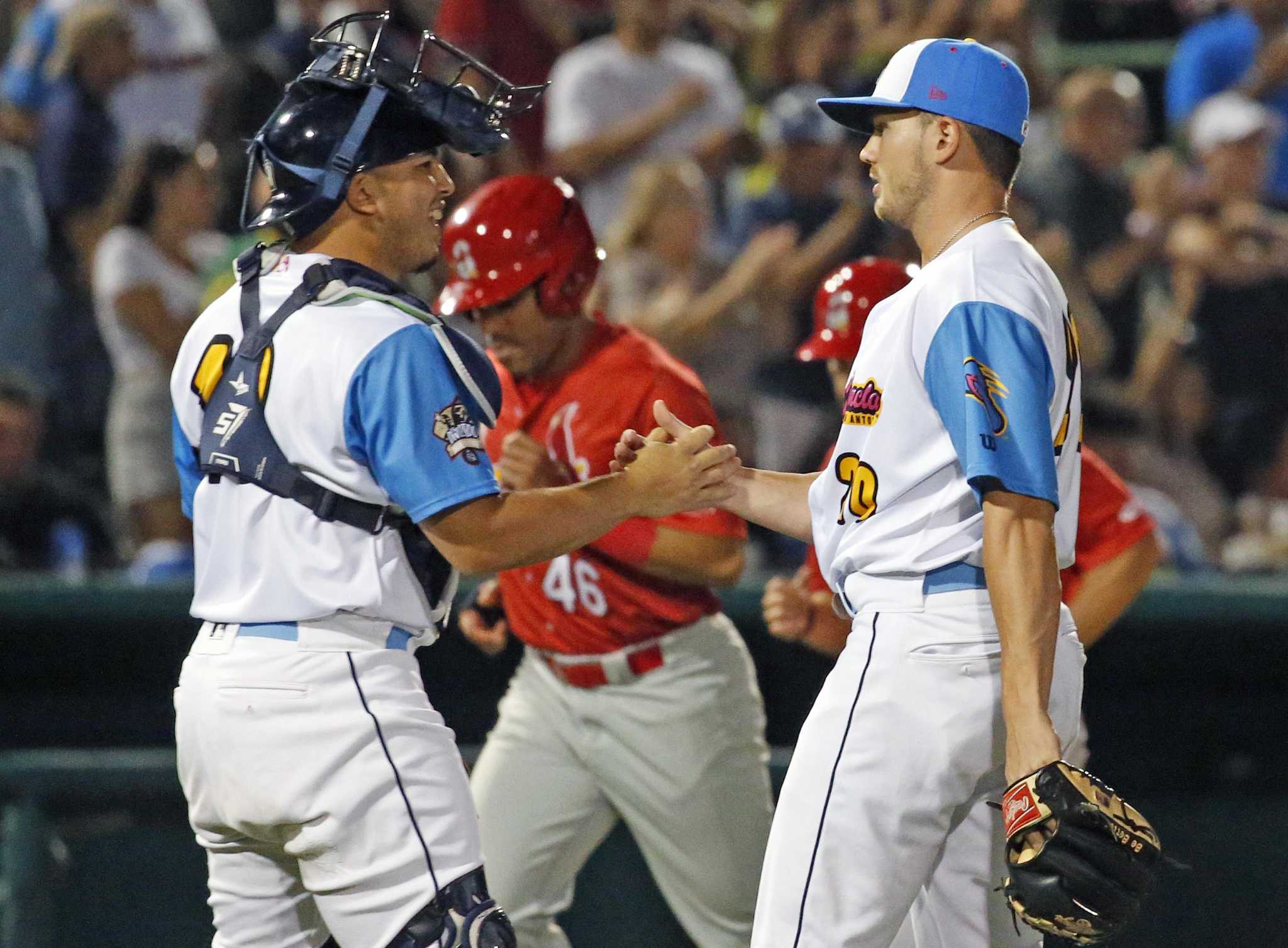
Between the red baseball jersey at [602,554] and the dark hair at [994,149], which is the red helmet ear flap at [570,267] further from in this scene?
the dark hair at [994,149]

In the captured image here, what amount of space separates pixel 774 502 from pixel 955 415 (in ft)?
2.08

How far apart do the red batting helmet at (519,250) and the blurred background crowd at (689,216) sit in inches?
89.2

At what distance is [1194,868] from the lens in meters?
4.41

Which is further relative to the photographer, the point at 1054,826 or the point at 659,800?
the point at 659,800

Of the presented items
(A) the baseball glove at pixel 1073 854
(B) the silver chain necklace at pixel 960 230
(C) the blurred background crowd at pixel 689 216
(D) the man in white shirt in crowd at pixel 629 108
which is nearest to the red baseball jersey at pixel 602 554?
(B) the silver chain necklace at pixel 960 230

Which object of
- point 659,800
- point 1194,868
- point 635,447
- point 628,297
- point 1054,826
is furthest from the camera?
point 628,297

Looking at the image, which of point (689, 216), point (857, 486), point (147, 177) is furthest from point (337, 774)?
point (147, 177)

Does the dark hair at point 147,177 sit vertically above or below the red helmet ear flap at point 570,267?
below

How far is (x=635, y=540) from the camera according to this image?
3.50 m

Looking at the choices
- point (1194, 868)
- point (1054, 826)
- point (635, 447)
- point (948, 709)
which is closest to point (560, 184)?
point (635, 447)

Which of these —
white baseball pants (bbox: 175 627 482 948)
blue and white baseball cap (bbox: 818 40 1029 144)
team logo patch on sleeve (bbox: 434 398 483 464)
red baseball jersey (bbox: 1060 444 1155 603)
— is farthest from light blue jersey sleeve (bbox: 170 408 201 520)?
red baseball jersey (bbox: 1060 444 1155 603)

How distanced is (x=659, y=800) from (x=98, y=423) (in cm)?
360

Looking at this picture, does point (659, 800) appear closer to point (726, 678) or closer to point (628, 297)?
point (726, 678)

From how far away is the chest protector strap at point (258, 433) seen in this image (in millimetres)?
2641
